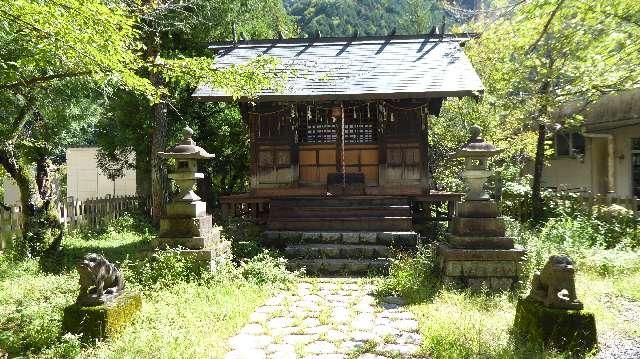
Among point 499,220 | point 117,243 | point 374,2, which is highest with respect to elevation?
point 374,2

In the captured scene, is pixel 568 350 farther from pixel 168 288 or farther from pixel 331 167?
pixel 331 167

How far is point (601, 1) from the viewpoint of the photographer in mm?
5215

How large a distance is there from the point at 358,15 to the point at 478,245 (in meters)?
33.7

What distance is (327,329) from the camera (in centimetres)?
552

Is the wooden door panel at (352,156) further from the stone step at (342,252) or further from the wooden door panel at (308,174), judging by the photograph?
the stone step at (342,252)

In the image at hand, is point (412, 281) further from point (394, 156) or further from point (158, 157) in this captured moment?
point (158, 157)

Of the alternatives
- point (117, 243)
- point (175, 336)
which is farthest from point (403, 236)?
point (117, 243)

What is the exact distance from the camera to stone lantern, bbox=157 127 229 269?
7812 mm

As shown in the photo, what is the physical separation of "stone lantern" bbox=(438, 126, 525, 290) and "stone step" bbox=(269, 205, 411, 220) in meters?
3.21

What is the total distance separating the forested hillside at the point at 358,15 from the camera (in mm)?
31927

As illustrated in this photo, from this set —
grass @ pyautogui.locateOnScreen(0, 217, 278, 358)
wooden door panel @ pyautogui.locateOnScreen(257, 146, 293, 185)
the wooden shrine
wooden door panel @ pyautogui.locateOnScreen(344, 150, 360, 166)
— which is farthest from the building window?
grass @ pyautogui.locateOnScreen(0, 217, 278, 358)

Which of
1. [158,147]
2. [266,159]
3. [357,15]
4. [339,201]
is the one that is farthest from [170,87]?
[357,15]

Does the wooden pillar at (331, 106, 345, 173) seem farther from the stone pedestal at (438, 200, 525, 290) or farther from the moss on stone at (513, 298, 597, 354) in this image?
the moss on stone at (513, 298, 597, 354)

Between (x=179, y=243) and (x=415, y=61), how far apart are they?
345 inches
